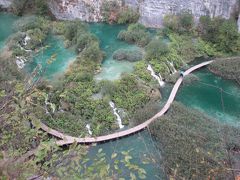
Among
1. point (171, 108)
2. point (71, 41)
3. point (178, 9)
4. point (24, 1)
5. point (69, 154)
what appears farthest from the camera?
point (24, 1)

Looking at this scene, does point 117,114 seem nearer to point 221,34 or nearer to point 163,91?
point 163,91

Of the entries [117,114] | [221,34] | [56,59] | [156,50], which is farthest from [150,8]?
[117,114]

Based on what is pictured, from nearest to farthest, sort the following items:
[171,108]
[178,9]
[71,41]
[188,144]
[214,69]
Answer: [188,144]
[171,108]
[214,69]
[71,41]
[178,9]

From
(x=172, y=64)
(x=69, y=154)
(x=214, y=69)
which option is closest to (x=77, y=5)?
(x=172, y=64)

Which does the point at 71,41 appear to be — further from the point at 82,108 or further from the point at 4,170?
the point at 4,170

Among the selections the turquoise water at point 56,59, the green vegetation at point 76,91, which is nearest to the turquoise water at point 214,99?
the green vegetation at point 76,91

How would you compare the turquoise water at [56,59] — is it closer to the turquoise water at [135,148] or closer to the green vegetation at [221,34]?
the turquoise water at [135,148]
